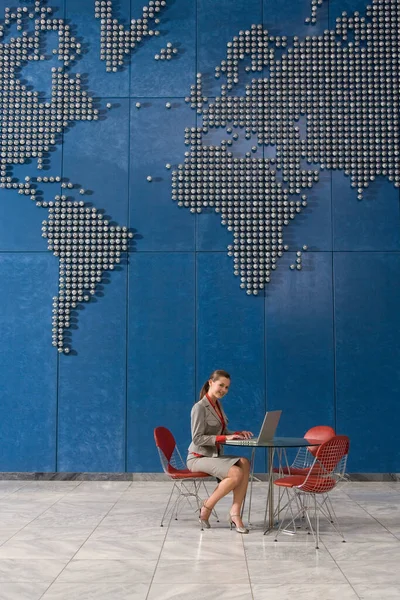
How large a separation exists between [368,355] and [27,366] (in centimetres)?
372

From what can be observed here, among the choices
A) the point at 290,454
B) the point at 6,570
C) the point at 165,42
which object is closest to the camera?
the point at 6,570

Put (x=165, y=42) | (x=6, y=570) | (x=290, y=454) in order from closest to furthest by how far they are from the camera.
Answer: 1. (x=6, y=570)
2. (x=290, y=454)
3. (x=165, y=42)

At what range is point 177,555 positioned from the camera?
471cm

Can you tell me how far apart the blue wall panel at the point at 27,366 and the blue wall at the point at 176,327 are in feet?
0.04

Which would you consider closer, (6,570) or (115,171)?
(6,570)

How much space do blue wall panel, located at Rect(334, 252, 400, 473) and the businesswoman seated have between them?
2.46 metres

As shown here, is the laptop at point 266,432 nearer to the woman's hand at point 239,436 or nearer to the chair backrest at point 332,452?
the woman's hand at point 239,436

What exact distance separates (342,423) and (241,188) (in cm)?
278

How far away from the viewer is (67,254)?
8.01 metres

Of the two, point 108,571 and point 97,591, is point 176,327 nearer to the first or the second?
point 108,571

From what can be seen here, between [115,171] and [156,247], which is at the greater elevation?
[115,171]

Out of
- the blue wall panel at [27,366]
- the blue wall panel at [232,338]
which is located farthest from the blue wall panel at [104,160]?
the blue wall panel at [232,338]

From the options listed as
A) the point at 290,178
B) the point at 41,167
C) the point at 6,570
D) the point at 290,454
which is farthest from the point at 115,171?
the point at 6,570

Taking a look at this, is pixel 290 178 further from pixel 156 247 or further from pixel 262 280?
pixel 156 247
